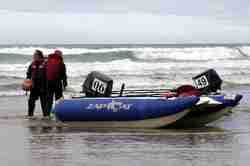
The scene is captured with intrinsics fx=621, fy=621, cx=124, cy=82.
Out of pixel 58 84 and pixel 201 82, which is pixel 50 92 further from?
Result: pixel 201 82

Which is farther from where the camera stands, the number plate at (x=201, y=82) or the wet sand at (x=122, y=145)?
the number plate at (x=201, y=82)

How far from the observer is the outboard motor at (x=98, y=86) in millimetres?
11820

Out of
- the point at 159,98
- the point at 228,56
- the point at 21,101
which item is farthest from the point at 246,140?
the point at 228,56

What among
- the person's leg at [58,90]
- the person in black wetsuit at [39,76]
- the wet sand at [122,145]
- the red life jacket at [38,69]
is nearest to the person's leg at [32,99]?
the person in black wetsuit at [39,76]

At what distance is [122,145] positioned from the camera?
945 centimetres

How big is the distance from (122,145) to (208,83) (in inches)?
144

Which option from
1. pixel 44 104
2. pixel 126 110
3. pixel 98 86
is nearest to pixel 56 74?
pixel 44 104

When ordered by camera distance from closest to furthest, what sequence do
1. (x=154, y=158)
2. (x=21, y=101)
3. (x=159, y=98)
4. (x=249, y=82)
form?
1. (x=154, y=158)
2. (x=159, y=98)
3. (x=21, y=101)
4. (x=249, y=82)

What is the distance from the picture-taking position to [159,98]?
1127 centimetres

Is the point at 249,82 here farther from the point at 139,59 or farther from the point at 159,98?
the point at 139,59

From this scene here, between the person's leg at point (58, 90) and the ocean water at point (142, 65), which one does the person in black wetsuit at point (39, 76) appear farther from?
the ocean water at point (142, 65)

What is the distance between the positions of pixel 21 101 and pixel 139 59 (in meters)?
28.9

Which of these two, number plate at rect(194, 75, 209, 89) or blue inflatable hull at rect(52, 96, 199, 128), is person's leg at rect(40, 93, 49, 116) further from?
number plate at rect(194, 75, 209, 89)

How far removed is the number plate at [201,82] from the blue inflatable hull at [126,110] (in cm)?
155
